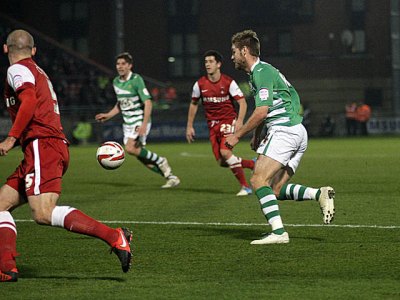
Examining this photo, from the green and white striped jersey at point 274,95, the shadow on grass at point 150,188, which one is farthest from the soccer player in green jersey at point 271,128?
the shadow on grass at point 150,188

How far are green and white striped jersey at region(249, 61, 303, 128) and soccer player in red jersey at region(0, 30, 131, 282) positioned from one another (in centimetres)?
234

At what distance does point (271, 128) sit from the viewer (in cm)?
987

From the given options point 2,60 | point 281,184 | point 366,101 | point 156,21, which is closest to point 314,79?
point 366,101

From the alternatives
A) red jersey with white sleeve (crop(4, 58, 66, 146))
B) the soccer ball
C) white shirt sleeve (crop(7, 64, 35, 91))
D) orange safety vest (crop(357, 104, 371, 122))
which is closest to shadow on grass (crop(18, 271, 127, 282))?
red jersey with white sleeve (crop(4, 58, 66, 146))

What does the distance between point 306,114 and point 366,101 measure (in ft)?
39.6

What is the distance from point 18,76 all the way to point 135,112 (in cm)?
1005

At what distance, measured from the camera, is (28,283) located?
7711mm

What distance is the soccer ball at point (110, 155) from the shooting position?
448 inches

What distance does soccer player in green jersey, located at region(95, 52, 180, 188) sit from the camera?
56.5 ft

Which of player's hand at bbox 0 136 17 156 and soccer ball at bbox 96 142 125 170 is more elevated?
player's hand at bbox 0 136 17 156

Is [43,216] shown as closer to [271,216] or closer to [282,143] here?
[271,216]

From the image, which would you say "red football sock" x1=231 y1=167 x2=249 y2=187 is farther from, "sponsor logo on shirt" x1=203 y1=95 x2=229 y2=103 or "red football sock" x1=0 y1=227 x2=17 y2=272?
"red football sock" x1=0 y1=227 x2=17 y2=272

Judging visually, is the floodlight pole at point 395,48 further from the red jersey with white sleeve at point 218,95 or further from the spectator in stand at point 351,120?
the red jersey with white sleeve at point 218,95

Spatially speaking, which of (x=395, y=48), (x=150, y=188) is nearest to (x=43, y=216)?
(x=150, y=188)
